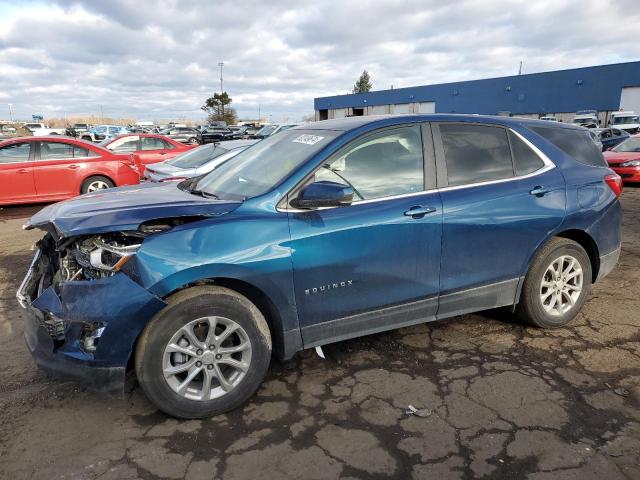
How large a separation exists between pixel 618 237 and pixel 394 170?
2480mm

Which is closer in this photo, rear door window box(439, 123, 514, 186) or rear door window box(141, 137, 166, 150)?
rear door window box(439, 123, 514, 186)

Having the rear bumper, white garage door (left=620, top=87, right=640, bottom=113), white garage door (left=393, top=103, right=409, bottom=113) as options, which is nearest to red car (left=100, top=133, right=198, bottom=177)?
the rear bumper

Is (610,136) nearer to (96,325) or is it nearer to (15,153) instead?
(15,153)

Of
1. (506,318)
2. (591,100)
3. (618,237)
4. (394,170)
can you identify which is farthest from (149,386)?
(591,100)

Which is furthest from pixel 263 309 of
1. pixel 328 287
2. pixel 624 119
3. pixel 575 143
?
pixel 624 119

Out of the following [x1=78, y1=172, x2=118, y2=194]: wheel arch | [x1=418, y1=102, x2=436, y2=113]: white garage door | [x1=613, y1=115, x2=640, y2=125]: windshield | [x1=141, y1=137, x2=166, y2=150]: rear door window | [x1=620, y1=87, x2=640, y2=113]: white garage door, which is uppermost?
[x1=418, y1=102, x2=436, y2=113]: white garage door

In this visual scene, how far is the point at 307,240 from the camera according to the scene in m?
3.06

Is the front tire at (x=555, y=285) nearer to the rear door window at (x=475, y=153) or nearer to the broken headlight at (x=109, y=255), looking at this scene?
the rear door window at (x=475, y=153)

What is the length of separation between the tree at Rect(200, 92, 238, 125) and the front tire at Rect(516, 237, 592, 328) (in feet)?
215

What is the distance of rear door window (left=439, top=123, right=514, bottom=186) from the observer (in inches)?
144

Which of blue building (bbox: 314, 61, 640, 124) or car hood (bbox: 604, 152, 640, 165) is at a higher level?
blue building (bbox: 314, 61, 640, 124)

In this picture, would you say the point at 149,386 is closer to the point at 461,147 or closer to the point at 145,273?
the point at 145,273

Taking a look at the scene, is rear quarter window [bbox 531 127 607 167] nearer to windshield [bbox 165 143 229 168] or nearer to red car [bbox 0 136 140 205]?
windshield [bbox 165 143 229 168]

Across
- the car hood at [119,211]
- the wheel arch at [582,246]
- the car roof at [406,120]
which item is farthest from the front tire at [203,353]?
the wheel arch at [582,246]
